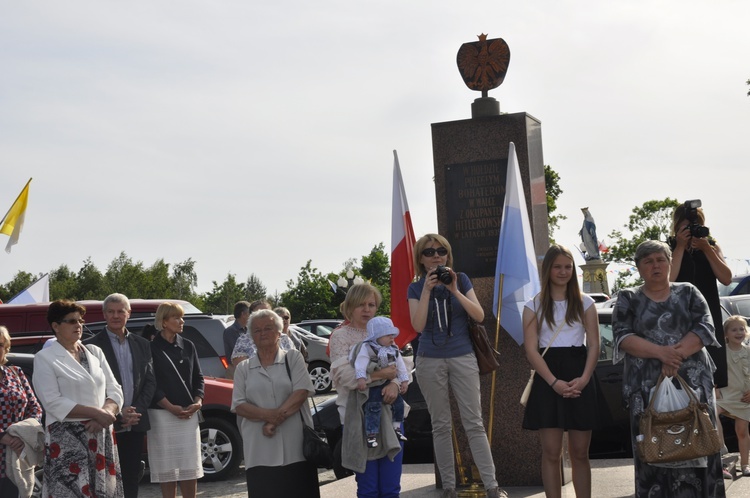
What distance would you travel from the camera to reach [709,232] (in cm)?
686

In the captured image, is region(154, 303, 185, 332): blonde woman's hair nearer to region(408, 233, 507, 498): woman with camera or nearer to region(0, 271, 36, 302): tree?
region(408, 233, 507, 498): woman with camera

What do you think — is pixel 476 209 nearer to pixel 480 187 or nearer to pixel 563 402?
pixel 480 187

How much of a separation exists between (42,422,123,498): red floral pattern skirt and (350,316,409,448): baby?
1.93m

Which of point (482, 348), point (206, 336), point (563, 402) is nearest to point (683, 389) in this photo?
point (563, 402)

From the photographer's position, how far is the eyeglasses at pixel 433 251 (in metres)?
7.75

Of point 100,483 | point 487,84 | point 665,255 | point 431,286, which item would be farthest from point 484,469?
point 487,84

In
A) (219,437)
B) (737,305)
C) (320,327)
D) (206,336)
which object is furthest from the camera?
(320,327)

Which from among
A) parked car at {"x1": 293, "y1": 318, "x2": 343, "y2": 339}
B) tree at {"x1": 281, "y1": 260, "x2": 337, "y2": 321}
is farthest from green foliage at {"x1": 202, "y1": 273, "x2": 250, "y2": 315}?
parked car at {"x1": 293, "y1": 318, "x2": 343, "y2": 339}

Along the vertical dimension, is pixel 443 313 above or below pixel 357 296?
below

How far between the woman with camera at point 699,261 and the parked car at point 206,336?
24.7 ft

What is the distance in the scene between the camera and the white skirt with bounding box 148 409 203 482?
8.29 m

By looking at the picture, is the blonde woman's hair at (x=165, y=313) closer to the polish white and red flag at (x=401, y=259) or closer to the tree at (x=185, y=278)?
the polish white and red flag at (x=401, y=259)

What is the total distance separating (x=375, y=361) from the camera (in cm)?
695

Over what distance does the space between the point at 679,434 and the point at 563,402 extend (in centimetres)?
98
